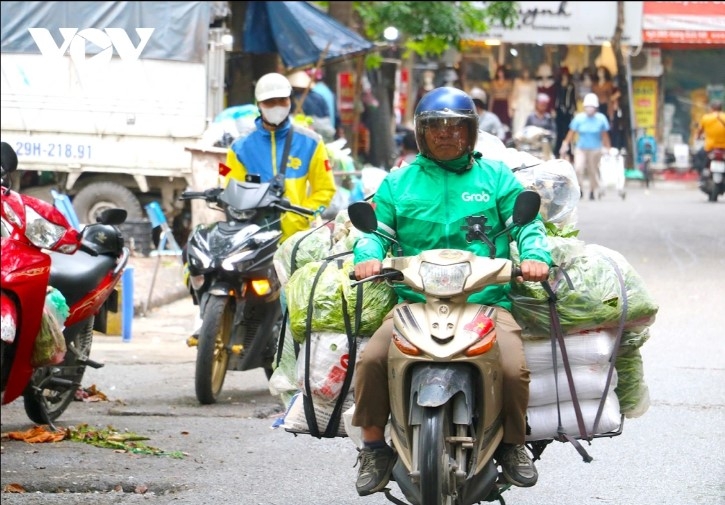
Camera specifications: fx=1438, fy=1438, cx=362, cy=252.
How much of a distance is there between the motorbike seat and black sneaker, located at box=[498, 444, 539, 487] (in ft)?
9.85

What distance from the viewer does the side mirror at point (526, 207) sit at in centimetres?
501

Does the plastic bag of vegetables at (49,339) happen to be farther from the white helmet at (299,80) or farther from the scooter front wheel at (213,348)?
the white helmet at (299,80)

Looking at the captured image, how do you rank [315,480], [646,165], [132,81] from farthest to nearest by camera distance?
[646,165]
[132,81]
[315,480]

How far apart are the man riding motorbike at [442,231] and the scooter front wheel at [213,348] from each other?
278 centimetres

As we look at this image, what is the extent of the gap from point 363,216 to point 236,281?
3225mm

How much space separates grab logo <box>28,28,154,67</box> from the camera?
6.61m

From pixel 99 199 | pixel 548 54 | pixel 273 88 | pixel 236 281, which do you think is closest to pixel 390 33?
pixel 99 199

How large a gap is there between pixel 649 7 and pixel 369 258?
2930 cm

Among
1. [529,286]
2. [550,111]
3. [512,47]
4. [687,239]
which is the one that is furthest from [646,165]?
[529,286]

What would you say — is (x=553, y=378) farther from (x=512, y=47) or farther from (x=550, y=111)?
(x=512, y=47)

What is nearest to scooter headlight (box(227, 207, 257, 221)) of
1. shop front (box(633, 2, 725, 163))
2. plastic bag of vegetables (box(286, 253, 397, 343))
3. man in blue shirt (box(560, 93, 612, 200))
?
plastic bag of vegetables (box(286, 253, 397, 343))

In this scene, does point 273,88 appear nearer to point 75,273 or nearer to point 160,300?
point 75,273

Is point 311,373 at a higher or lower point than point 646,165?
higher

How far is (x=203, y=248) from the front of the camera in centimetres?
827
